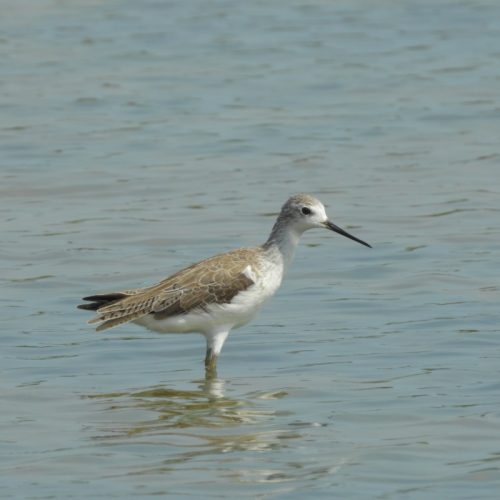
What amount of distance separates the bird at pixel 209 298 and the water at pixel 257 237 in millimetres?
412

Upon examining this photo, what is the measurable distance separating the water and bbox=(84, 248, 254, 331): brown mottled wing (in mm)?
530

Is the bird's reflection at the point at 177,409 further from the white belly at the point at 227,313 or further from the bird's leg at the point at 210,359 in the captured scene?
the white belly at the point at 227,313

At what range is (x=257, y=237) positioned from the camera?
58.0 feet


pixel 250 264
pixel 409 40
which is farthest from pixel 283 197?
pixel 409 40

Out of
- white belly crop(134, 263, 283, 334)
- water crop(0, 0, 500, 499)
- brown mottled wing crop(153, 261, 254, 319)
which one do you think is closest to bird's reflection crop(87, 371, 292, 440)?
water crop(0, 0, 500, 499)

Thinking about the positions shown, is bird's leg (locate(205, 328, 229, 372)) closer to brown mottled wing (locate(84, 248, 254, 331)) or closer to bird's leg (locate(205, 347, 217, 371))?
bird's leg (locate(205, 347, 217, 371))

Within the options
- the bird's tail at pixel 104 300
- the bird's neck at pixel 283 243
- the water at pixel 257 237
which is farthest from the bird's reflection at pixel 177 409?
the bird's neck at pixel 283 243

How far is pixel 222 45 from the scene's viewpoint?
28.7 m

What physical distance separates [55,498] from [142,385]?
2.92 metres

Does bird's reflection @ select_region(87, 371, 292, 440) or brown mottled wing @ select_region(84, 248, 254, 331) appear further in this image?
brown mottled wing @ select_region(84, 248, 254, 331)

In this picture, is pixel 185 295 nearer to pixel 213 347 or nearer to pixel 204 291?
pixel 204 291

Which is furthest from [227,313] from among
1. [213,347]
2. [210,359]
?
[210,359]

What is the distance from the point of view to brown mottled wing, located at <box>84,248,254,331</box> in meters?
12.9

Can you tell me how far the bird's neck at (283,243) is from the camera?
13297mm
